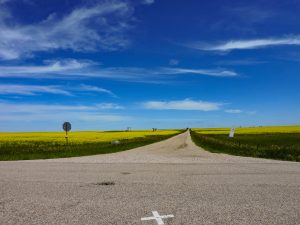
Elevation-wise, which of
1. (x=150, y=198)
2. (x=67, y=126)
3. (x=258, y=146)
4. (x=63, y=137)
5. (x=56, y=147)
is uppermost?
(x=67, y=126)


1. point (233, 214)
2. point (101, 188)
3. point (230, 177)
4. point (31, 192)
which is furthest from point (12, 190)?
point (230, 177)

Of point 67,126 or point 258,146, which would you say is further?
point 258,146

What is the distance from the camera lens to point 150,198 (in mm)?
9781

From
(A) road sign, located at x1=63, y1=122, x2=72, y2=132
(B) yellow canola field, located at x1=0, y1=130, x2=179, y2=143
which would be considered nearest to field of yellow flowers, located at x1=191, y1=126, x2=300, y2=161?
(A) road sign, located at x1=63, y1=122, x2=72, y2=132

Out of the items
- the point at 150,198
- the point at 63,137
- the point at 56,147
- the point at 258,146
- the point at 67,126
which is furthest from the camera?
the point at 63,137

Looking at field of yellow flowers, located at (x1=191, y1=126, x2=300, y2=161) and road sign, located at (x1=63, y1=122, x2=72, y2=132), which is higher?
road sign, located at (x1=63, y1=122, x2=72, y2=132)

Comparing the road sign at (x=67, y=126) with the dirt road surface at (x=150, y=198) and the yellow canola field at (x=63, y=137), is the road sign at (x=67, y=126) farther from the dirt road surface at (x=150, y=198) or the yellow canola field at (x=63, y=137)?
the dirt road surface at (x=150, y=198)

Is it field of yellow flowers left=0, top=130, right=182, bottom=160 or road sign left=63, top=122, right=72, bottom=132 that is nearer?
field of yellow flowers left=0, top=130, right=182, bottom=160

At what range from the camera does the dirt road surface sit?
25.4 feet

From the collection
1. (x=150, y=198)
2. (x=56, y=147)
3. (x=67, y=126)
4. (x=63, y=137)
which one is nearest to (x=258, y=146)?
(x=67, y=126)

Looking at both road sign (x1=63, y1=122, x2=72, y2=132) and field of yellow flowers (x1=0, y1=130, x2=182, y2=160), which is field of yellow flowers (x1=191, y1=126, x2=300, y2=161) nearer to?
field of yellow flowers (x1=0, y1=130, x2=182, y2=160)

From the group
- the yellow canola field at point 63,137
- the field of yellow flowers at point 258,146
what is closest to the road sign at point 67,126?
the field of yellow flowers at point 258,146

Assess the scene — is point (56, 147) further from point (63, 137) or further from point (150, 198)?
point (63, 137)

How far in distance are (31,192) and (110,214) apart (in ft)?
11.8
